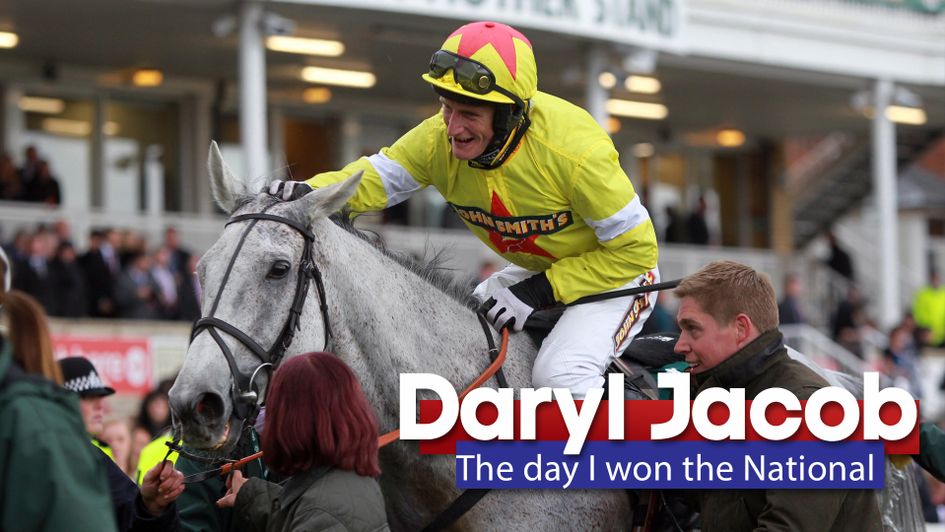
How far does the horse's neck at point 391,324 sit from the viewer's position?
4.49 meters

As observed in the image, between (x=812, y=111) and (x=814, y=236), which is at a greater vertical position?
(x=812, y=111)

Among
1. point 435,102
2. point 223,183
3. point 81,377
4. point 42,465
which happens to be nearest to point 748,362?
point 223,183

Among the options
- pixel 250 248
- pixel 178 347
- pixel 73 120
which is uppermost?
pixel 73 120

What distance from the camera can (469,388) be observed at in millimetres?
4598

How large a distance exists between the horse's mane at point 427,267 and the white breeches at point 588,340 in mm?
145

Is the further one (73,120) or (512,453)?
(73,120)

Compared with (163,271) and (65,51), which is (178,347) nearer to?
(163,271)

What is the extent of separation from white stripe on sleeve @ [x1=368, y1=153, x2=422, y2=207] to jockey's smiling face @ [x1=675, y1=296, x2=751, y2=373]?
1.17 meters

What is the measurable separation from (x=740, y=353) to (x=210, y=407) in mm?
1501

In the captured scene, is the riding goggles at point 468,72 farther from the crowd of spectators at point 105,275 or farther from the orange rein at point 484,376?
the crowd of spectators at point 105,275

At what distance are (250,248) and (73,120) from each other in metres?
16.8

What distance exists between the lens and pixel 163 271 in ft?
49.0

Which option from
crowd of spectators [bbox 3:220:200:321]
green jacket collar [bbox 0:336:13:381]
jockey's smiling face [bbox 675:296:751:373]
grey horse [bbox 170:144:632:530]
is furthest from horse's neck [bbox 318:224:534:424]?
crowd of spectators [bbox 3:220:200:321]

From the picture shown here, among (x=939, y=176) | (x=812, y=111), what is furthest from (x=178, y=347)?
(x=939, y=176)
